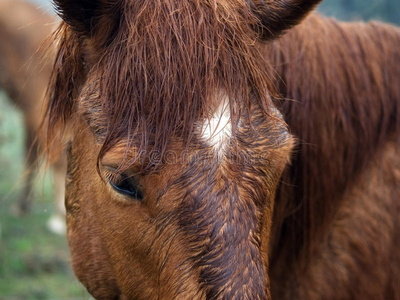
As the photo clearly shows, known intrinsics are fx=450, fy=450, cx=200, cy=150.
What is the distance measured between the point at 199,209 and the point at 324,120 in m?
1.00

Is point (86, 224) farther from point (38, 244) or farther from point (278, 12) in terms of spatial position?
point (38, 244)

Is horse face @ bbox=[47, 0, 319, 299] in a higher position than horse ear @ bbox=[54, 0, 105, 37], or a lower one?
lower

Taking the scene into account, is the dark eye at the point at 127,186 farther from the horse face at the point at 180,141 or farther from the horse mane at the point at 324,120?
the horse mane at the point at 324,120

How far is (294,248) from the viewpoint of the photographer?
2.23 meters

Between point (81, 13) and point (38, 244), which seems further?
point (38, 244)

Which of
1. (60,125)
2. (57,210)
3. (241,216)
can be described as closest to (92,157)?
(60,125)

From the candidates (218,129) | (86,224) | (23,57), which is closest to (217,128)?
(218,129)

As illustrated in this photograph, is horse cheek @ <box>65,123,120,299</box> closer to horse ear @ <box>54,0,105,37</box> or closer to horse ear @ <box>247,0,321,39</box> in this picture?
horse ear @ <box>54,0,105,37</box>

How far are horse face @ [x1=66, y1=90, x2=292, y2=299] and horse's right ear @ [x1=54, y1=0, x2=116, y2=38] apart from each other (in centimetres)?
27

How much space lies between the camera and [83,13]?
1.61m

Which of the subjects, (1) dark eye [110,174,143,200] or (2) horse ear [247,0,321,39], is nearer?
(1) dark eye [110,174,143,200]

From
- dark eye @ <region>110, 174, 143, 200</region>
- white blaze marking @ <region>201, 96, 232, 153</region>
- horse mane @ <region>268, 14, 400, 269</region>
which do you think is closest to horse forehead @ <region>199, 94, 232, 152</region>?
white blaze marking @ <region>201, 96, 232, 153</region>

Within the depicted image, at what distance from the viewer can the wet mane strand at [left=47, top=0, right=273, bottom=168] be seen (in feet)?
4.81

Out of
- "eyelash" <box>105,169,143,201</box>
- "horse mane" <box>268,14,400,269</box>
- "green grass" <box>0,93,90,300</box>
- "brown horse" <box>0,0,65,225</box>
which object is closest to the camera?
"eyelash" <box>105,169,143,201</box>
